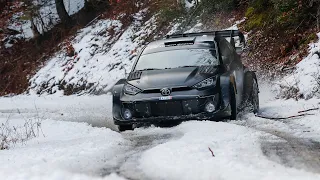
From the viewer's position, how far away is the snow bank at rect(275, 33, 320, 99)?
929 cm

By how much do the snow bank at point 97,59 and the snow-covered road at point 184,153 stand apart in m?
10.8

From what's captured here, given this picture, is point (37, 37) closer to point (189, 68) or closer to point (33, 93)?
point (33, 93)

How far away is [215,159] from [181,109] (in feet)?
8.96

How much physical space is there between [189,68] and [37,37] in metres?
20.0

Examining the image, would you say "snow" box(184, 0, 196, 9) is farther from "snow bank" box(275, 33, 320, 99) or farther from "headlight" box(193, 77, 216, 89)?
"headlight" box(193, 77, 216, 89)

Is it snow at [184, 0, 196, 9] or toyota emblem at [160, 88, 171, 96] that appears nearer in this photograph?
toyota emblem at [160, 88, 171, 96]

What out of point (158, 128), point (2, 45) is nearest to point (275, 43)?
point (158, 128)

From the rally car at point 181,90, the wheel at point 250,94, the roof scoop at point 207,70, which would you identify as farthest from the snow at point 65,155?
the wheel at point 250,94

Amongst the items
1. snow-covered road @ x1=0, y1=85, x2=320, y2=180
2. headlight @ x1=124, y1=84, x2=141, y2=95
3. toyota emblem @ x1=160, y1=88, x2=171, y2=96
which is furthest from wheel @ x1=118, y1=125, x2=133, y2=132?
toyota emblem @ x1=160, y1=88, x2=171, y2=96

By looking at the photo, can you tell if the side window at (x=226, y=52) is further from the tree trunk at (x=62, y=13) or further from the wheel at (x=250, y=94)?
the tree trunk at (x=62, y=13)

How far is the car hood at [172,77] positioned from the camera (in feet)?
25.0

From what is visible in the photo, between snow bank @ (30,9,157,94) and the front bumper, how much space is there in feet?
33.8

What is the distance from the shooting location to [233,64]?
29.5 ft

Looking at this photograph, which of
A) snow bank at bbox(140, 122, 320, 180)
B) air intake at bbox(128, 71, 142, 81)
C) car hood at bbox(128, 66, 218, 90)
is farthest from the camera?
air intake at bbox(128, 71, 142, 81)
